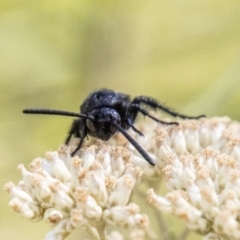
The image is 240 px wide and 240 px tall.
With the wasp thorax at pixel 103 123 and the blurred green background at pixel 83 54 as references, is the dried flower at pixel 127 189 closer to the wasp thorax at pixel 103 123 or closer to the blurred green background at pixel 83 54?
the wasp thorax at pixel 103 123

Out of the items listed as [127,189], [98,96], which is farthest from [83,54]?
[127,189]

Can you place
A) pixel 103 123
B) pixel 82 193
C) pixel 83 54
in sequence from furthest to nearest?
pixel 83 54
pixel 103 123
pixel 82 193

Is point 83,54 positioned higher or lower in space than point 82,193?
lower

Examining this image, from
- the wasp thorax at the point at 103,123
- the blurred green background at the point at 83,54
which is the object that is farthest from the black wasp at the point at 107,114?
the blurred green background at the point at 83,54

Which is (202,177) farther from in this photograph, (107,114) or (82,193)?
(107,114)

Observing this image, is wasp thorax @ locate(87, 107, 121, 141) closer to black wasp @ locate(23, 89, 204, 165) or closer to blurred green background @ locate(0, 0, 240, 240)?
black wasp @ locate(23, 89, 204, 165)

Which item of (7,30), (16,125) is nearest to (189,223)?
(16,125)

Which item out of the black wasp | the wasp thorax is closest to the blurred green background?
the black wasp

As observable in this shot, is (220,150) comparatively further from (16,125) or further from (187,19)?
(187,19)

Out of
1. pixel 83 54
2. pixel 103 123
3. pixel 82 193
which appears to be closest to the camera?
pixel 82 193
